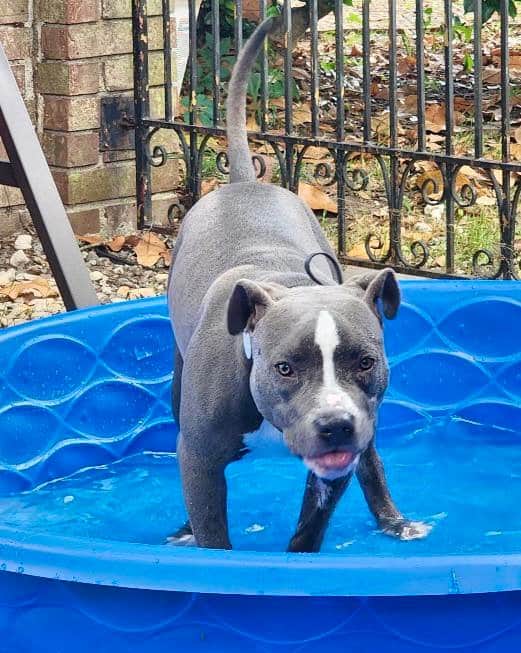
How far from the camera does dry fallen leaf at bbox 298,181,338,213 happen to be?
19.5 ft

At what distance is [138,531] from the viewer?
11.9ft

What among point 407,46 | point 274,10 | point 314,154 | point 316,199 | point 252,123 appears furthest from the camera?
point 407,46

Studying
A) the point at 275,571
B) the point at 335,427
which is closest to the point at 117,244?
the point at 335,427

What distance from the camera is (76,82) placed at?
5688 mm

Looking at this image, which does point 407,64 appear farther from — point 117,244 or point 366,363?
point 366,363

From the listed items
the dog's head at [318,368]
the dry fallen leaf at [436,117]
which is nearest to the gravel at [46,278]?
the dry fallen leaf at [436,117]

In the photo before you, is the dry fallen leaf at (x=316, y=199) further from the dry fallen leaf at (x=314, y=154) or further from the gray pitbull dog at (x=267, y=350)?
the gray pitbull dog at (x=267, y=350)

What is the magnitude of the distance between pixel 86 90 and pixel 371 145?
1.31 meters

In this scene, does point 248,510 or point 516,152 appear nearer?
point 248,510

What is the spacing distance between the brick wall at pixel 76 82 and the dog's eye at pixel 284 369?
3358mm

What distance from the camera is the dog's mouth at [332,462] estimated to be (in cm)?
247

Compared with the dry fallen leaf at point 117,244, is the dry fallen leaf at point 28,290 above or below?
below

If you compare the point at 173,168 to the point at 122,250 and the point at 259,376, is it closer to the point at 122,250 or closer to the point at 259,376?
the point at 122,250

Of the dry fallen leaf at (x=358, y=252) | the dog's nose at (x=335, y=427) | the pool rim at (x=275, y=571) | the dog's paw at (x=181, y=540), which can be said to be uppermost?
the dog's nose at (x=335, y=427)
